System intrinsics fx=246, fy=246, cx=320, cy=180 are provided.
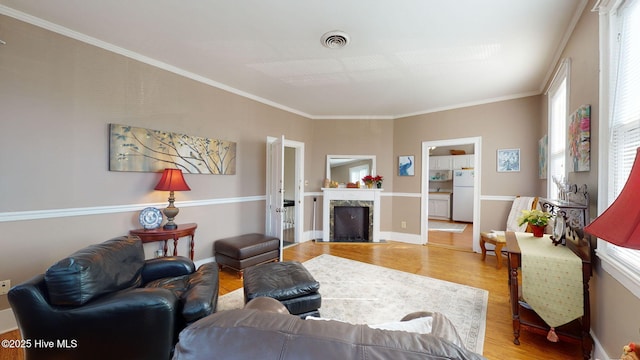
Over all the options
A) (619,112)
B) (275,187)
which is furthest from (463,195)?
(619,112)

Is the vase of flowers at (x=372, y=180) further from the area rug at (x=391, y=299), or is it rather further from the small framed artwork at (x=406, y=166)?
the area rug at (x=391, y=299)

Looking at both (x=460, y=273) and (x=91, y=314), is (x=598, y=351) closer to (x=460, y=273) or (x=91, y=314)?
(x=460, y=273)

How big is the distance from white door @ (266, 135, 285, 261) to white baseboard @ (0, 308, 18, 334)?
2648 millimetres

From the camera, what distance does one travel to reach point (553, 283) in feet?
6.09

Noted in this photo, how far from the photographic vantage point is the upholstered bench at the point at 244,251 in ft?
10.5

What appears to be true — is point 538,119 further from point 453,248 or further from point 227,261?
point 227,261

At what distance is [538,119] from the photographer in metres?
3.86

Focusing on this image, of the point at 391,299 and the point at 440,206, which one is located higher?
the point at 440,206

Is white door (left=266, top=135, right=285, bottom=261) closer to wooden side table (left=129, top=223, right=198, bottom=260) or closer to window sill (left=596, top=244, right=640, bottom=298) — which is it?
wooden side table (left=129, top=223, right=198, bottom=260)

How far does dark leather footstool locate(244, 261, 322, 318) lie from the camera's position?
1958 mm

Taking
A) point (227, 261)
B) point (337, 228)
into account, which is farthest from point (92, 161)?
point (337, 228)

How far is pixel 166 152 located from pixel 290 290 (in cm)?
235

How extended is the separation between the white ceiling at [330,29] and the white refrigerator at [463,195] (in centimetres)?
376

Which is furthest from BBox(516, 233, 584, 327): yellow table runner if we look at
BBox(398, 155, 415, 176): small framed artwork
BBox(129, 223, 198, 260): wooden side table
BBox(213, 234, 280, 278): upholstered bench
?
BBox(129, 223, 198, 260): wooden side table
